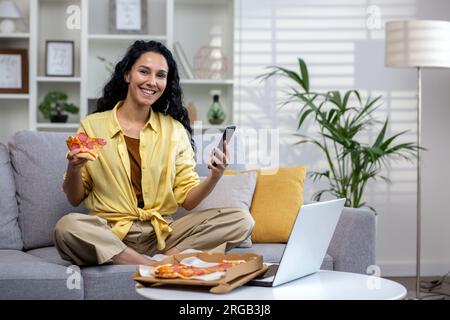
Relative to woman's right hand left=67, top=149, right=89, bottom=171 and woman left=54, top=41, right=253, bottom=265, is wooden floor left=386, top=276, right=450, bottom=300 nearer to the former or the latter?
woman left=54, top=41, right=253, bottom=265

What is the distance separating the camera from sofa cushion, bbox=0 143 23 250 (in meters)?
3.06

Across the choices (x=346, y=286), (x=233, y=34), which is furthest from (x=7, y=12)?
(x=346, y=286)

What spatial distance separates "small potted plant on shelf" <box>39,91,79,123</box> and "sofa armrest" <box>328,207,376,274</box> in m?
2.14

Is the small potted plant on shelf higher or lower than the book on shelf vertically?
lower

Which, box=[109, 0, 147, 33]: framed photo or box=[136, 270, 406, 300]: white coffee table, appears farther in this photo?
box=[109, 0, 147, 33]: framed photo

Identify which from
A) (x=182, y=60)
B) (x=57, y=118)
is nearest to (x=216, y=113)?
(x=182, y=60)

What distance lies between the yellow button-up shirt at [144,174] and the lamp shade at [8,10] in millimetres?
1679

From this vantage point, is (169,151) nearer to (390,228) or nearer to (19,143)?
(19,143)

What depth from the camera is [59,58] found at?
4.63 m

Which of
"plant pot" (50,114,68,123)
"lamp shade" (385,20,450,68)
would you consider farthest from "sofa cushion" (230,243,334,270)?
"plant pot" (50,114,68,123)

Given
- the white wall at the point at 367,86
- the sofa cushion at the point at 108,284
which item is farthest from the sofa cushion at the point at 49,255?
the white wall at the point at 367,86

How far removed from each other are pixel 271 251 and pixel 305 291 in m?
1.11

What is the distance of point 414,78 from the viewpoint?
495cm
